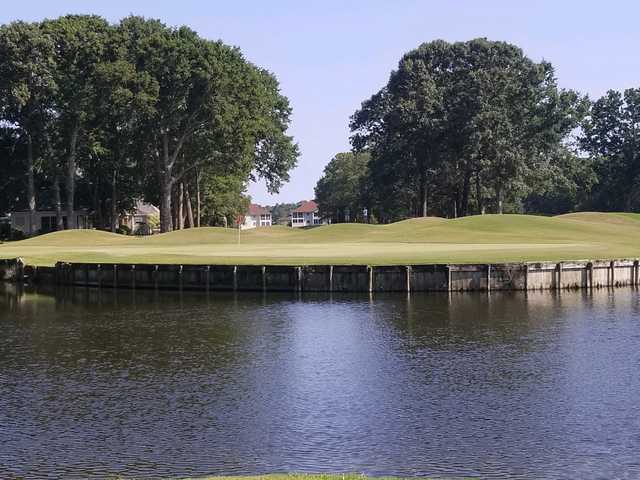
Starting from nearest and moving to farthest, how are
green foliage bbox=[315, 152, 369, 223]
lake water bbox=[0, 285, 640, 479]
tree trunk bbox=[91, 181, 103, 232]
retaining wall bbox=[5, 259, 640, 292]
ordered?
lake water bbox=[0, 285, 640, 479], retaining wall bbox=[5, 259, 640, 292], tree trunk bbox=[91, 181, 103, 232], green foliage bbox=[315, 152, 369, 223]

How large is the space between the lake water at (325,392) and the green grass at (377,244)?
15.5m

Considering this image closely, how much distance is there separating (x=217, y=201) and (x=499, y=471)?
135697 millimetres

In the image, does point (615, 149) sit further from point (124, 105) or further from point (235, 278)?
point (235, 278)

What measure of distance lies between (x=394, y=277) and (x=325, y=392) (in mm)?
30137

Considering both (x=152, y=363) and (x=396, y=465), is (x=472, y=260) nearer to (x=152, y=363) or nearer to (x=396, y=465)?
(x=152, y=363)

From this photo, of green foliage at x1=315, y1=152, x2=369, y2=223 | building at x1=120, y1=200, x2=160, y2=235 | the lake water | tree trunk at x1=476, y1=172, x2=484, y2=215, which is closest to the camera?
the lake water

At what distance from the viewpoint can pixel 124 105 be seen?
106 meters

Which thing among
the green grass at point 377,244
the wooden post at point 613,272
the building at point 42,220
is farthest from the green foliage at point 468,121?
the wooden post at point 613,272

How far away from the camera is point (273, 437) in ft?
80.0

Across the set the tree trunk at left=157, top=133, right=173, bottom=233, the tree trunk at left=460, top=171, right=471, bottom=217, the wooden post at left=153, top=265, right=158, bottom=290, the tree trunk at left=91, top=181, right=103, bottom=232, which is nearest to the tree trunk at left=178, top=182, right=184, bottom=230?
the tree trunk at left=157, top=133, right=173, bottom=233

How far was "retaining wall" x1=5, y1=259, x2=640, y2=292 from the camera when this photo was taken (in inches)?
2344

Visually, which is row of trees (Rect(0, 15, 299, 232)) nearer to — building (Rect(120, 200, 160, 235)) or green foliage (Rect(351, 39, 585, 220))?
green foliage (Rect(351, 39, 585, 220))

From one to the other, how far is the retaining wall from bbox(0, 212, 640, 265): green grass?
9.02 ft

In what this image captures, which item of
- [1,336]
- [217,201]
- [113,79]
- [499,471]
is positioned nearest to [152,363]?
[1,336]
